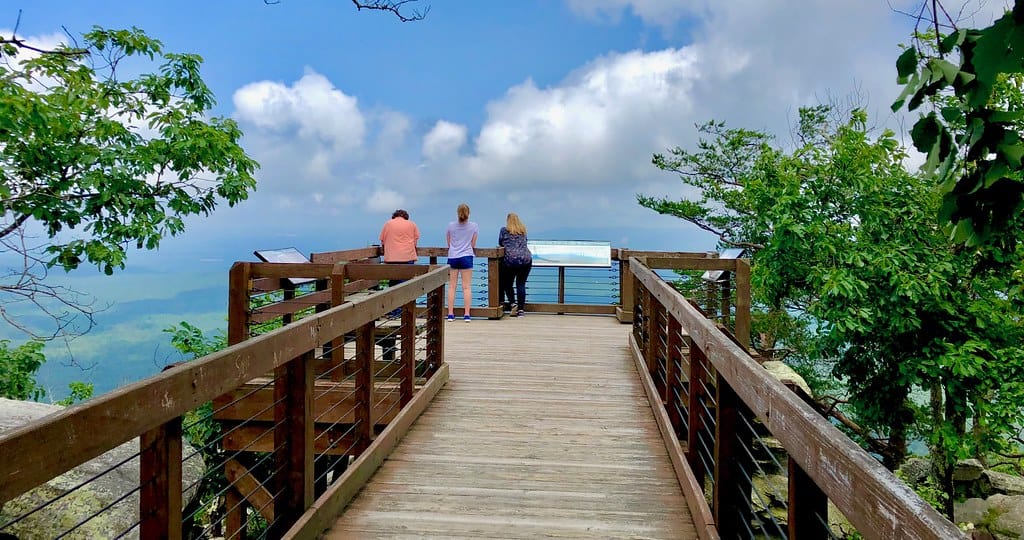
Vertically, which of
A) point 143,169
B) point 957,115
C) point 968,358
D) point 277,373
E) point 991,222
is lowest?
point 968,358

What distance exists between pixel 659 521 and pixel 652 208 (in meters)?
14.8

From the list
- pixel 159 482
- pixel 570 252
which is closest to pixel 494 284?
pixel 570 252

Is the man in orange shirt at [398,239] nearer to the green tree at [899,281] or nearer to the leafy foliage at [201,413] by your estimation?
the leafy foliage at [201,413]

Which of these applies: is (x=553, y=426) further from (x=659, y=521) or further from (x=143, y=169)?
(x=143, y=169)

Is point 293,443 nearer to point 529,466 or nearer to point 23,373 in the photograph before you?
point 529,466

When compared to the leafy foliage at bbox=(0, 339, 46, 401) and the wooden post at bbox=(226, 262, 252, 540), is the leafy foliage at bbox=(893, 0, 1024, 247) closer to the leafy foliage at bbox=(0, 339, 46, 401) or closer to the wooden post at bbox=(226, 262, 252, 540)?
the wooden post at bbox=(226, 262, 252, 540)

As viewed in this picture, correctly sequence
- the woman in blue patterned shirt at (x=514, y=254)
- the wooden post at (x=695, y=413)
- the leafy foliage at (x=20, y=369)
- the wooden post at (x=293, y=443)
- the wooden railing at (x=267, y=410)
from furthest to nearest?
the leafy foliage at (x=20, y=369), the woman in blue patterned shirt at (x=514, y=254), the wooden post at (x=695, y=413), the wooden post at (x=293, y=443), the wooden railing at (x=267, y=410)

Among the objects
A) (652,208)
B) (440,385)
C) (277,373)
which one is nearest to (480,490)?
(277,373)

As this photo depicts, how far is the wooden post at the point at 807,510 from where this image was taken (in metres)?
1.68

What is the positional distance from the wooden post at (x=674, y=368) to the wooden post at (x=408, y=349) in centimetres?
168

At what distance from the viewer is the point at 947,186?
185 centimetres

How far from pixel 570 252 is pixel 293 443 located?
866 cm

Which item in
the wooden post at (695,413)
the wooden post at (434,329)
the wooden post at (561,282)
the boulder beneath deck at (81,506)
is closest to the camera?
the wooden post at (695,413)

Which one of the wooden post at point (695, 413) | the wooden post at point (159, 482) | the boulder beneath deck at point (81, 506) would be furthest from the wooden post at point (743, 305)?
the wooden post at point (159, 482)
